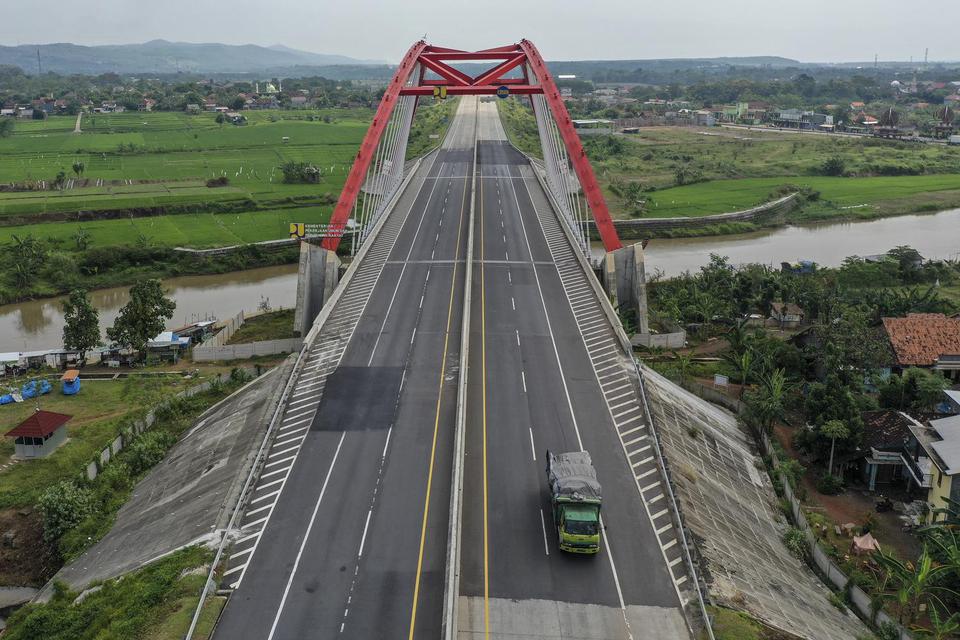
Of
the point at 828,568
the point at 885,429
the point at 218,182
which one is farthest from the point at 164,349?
the point at 218,182

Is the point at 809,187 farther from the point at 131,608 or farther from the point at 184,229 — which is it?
the point at 131,608

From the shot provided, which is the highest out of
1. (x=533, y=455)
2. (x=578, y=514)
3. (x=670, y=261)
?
(x=578, y=514)

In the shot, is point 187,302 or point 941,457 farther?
point 187,302

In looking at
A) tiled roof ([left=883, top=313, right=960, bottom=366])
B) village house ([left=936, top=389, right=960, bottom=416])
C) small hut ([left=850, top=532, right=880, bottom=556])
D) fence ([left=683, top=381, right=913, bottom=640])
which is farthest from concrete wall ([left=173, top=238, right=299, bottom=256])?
small hut ([left=850, top=532, right=880, bottom=556])

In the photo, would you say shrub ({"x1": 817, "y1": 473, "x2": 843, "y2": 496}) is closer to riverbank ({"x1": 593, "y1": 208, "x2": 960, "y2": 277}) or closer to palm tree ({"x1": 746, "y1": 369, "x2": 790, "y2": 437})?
palm tree ({"x1": 746, "y1": 369, "x2": 790, "y2": 437})

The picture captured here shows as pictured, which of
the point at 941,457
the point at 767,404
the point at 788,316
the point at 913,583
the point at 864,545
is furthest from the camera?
the point at 788,316
